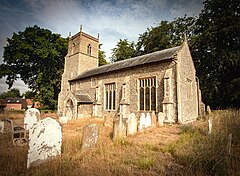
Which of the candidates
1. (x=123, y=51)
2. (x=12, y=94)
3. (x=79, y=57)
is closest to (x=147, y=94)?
(x=79, y=57)

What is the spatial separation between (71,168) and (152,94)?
11239 millimetres

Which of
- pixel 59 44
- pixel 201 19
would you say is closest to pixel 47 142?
pixel 201 19

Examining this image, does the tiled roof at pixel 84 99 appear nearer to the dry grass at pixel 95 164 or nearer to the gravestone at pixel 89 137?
the gravestone at pixel 89 137

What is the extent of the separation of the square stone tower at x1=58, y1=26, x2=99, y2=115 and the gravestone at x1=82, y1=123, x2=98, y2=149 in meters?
20.5

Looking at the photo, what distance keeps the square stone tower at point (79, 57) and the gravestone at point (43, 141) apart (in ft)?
69.1

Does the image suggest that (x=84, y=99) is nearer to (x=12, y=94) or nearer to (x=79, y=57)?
(x=79, y=57)

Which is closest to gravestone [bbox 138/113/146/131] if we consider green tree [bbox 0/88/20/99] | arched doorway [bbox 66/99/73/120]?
arched doorway [bbox 66/99/73/120]

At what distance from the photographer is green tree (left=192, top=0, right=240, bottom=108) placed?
18219mm

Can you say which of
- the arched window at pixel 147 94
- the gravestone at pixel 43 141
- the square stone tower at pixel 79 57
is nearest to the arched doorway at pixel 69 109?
the square stone tower at pixel 79 57

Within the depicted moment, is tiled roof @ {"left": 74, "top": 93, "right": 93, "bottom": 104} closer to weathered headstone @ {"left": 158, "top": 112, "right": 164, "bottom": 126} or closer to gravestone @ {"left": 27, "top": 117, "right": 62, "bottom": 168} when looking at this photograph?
weathered headstone @ {"left": 158, "top": 112, "right": 164, "bottom": 126}

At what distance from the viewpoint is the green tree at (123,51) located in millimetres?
35500

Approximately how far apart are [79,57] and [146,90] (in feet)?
49.5

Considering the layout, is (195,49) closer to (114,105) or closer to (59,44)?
(114,105)

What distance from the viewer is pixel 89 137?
5566mm
